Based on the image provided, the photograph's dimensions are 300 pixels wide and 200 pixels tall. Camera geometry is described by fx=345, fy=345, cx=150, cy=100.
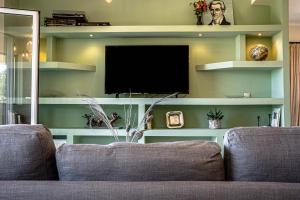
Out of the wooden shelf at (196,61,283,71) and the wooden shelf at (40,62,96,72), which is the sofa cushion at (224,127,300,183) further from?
the wooden shelf at (40,62,96,72)

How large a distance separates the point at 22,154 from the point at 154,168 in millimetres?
428

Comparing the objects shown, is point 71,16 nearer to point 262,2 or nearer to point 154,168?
point 262,2

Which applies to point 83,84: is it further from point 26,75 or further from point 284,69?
point 284,69

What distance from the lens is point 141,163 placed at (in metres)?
1.11

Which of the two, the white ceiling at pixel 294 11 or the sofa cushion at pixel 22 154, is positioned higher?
the white ceiling at pixel 294 11

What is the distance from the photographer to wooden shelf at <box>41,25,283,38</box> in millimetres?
4699

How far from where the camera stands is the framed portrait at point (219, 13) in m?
4.81

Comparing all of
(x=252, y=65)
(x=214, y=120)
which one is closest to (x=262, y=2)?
(x=252, y=65)

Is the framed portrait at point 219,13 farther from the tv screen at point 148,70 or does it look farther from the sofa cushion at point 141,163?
the sofa cushion at point 141,163

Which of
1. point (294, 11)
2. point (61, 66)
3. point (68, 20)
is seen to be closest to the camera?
point (61, 66)

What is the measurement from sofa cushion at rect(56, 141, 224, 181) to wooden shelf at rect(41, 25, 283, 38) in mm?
3760

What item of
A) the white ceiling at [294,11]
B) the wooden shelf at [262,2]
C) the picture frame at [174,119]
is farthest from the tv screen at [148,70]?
the white ceiling at [294,11]

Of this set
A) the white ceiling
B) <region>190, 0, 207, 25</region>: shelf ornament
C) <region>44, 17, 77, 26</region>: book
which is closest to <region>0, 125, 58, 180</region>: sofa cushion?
<region>44, 17, 77, 26</region>: book

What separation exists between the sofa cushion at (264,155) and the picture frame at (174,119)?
12.3 feet
